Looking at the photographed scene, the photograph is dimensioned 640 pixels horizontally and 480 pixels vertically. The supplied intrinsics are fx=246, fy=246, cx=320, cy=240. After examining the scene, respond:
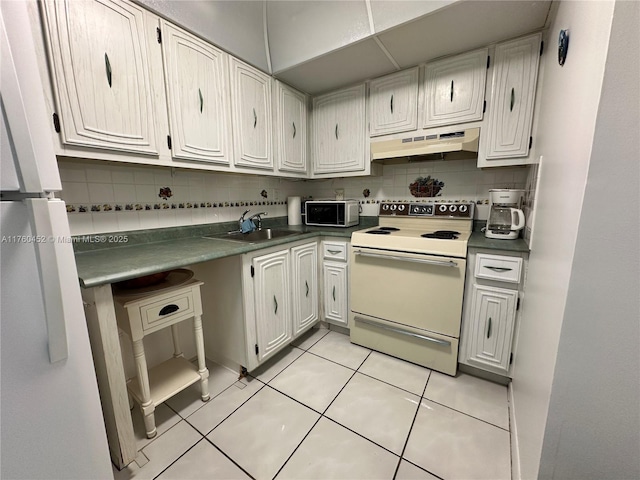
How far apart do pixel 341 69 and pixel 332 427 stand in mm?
2324

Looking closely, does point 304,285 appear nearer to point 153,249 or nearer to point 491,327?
point 153,249

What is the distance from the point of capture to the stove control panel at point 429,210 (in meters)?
1.83

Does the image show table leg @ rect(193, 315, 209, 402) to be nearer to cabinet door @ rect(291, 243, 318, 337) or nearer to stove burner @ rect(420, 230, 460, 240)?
cabinet door @ rect(291, 243, 318, 337)

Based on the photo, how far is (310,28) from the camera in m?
1.64

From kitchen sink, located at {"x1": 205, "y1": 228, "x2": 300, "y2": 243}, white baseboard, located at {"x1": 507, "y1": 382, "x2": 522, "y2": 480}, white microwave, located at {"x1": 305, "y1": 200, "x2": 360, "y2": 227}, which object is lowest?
white baseboard, located at {"x1": 507, "y1": 382, "x2": 522, "y2": 480}

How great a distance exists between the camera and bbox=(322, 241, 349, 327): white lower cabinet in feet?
6.46

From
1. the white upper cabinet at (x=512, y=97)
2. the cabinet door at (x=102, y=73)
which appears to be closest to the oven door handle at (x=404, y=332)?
the white upper cabinet at (x=512, y=97)

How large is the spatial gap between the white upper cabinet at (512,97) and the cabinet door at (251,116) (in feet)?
5.04

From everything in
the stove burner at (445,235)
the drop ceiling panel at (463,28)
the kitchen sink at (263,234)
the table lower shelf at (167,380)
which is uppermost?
the drop ceiling panel at (463,28)

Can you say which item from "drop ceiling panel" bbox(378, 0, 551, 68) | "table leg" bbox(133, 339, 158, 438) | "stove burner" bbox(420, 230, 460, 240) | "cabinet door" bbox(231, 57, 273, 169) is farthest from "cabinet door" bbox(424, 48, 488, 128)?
"table leg" bbox(133, 339, 158, 438)

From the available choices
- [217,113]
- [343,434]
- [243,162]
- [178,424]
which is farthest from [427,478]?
[217,113]

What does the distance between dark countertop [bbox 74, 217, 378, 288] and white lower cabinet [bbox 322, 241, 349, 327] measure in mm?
156

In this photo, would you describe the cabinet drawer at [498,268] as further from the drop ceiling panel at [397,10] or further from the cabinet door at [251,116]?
the cabinet door at [251,116]

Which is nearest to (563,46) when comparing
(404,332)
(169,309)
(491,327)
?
(491,327)
